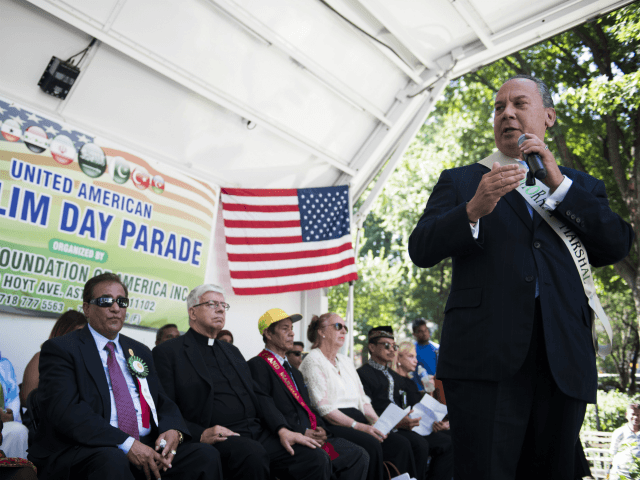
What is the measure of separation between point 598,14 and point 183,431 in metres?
5.28

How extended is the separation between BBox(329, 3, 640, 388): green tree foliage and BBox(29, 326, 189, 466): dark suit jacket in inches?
244

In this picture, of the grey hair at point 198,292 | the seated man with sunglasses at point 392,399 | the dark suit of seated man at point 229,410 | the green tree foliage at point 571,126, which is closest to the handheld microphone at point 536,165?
the dark suit of seated man at point 229,410

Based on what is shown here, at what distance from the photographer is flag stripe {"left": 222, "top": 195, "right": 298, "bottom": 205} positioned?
646 centimetres

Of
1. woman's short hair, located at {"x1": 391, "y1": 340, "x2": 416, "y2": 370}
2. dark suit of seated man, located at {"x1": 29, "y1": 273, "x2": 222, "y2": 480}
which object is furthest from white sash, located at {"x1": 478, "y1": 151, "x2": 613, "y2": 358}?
woman's short hair, located at {"x1": 391, "y1": 340, "x2": 416, "y2": 370}

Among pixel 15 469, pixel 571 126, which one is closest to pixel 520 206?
pixel 15 469

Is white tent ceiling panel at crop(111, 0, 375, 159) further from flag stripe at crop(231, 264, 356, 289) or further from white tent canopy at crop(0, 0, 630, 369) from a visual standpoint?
flag stripe at crop(231, 264, 356, 289)

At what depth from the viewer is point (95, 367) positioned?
9.51 feet

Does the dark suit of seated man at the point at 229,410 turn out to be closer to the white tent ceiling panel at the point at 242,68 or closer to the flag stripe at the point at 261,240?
the flag stripe at the point at 261,240

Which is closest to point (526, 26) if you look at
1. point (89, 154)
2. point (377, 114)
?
point (377, 114)

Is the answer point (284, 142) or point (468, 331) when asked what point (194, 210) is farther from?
point (468, 331)

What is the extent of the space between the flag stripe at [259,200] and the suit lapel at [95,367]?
11.8ft

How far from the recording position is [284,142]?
258 inches

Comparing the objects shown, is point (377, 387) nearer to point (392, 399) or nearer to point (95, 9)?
point (392, 399)

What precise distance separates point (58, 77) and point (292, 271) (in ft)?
11.1
